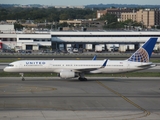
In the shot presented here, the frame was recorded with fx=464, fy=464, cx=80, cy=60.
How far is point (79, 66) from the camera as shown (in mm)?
67688

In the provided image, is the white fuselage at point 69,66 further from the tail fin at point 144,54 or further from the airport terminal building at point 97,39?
the airport terminal building at point 97,39

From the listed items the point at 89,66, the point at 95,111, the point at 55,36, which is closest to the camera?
the point at 95,111

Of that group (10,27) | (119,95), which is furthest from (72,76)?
(10,27)

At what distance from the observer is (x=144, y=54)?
229 ft

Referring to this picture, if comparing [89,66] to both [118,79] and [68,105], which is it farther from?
[68,105]

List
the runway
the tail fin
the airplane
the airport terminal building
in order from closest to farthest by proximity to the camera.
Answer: the runway → the airplane → the tail fin → the airport terminal building

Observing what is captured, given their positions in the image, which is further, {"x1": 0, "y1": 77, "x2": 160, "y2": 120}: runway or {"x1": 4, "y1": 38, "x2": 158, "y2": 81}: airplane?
{"x1": 4, "y1": 38, "x2": 158, "y2": 81}: airplane

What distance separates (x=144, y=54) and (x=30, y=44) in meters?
82.8

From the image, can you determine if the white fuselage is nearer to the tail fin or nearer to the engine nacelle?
the tail fin

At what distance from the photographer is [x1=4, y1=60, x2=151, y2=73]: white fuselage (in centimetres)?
6669

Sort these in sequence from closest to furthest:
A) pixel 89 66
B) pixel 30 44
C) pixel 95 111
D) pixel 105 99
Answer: pixel 95 111, pixel 105 99, pixel 89 66, pixel 30 44

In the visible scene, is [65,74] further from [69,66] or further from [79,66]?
→ [79,66]

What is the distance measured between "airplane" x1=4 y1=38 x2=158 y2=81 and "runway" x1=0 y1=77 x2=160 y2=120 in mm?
1395

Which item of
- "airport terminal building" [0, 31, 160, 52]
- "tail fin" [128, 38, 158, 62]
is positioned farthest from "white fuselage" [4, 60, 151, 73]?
"airport terminal building" [0, 31, 160, 52]
